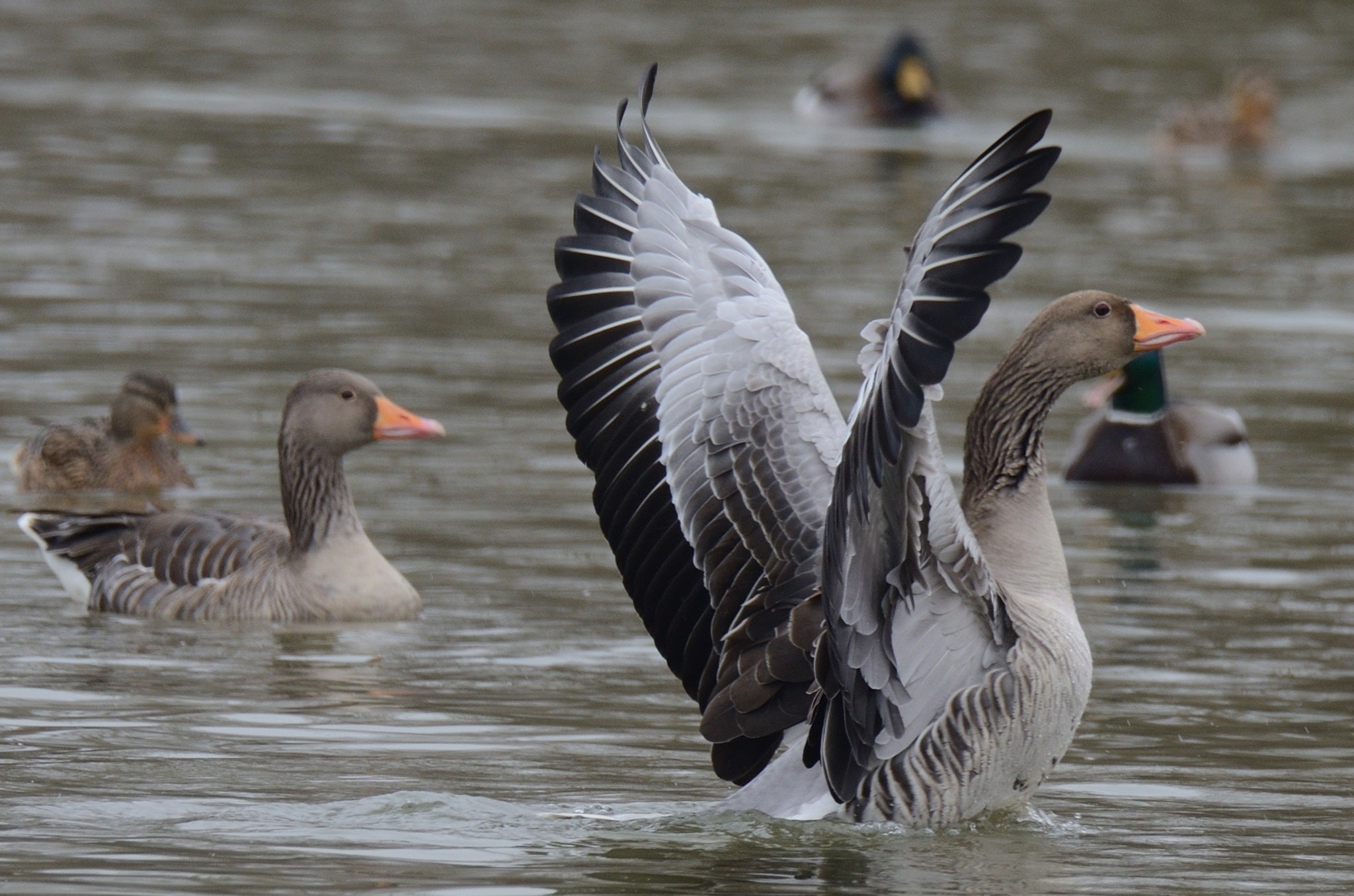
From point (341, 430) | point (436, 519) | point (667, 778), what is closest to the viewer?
point (667, 778)

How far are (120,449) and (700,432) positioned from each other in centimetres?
639

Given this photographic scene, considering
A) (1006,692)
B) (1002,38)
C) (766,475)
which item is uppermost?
(1002,38)

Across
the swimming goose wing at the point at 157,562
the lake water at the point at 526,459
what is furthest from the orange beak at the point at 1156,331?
the swimming goose wing at the point at 157,562

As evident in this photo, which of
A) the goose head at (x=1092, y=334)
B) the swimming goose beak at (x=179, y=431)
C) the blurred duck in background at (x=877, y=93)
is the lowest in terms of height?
the swimming goose beak at (x=179, y=431)

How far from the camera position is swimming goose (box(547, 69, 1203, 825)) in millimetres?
7039

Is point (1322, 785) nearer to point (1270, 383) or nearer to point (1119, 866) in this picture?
point (1119, 866)

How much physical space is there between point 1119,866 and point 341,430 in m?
5.03

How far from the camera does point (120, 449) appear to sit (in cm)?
1313

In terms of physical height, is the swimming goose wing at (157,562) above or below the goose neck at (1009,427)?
below

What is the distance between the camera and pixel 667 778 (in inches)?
320

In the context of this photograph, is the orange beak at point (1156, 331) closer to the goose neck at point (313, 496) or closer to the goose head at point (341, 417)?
the goose head at point (341, 417)

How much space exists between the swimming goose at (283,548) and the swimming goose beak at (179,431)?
167cm

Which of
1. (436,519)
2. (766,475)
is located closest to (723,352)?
(766,475)

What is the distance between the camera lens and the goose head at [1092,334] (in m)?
7.66
